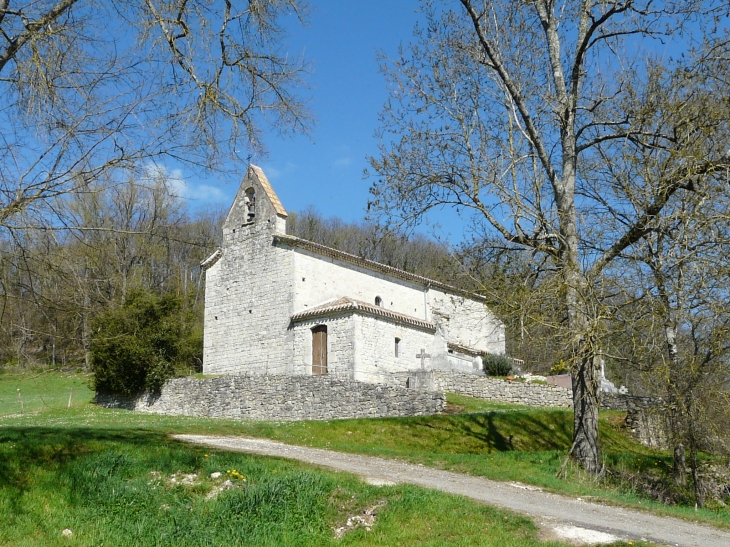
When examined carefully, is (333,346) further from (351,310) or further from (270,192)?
(270,192)

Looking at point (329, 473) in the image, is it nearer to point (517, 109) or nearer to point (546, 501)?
point (546, 501)

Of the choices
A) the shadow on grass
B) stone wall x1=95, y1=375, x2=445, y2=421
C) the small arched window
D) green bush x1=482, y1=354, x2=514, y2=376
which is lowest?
the shadow on grass

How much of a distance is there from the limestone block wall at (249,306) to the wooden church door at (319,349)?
124 cm

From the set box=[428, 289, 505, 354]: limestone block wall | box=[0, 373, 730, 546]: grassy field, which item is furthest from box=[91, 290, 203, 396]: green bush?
box=[0, 373, 730, 546]: grassy field

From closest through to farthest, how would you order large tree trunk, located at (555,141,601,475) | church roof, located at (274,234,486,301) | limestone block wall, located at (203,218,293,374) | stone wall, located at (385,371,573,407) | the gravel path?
the gravel path
large tree trunk, located at (555,141,601,475)
stone wall, located at (385,371,573,407)
limestone block wall, located at (203,218,293,374)
church roof, located at (274,234,486,301)

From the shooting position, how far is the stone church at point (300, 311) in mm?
27812

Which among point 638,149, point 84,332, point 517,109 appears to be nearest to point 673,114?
point 638,149

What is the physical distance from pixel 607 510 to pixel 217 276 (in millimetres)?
25496

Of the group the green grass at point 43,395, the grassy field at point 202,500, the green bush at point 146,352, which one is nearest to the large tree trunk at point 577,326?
the grassy field at point 202,500

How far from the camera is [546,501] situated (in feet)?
32.9

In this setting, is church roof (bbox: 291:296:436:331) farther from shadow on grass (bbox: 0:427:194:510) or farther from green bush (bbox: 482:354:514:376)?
shadow on grass (bbox: 0:427:194:510)

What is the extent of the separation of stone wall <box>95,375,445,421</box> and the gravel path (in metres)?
8.49

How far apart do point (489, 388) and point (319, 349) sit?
7188mm

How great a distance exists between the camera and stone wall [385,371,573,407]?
91.2 ft
